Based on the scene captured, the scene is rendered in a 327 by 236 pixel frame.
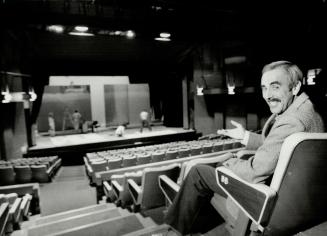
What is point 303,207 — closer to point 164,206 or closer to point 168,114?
point 164,206

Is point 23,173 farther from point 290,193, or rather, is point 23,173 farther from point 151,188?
point 290,193

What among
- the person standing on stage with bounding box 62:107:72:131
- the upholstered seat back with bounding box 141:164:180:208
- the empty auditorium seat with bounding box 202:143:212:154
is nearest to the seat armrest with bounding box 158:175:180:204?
the upholstered seat back with bounding box 141:164:180:208

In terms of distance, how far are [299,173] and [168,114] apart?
15.9m

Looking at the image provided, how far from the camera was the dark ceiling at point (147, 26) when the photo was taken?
8.00 m

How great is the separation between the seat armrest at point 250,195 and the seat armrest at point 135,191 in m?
1.78

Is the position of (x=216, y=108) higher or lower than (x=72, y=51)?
lower

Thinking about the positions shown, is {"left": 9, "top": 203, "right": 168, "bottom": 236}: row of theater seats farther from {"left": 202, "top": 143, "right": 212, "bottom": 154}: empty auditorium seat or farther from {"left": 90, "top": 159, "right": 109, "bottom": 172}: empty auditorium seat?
{"left": 202, "top": 143, "right": 212, "bottom": 154}: empty auditorium seat

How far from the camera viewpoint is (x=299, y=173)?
1418mm

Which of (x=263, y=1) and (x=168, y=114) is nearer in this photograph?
(x=263, y=1)

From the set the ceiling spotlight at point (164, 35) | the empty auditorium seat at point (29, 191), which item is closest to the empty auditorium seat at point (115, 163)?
the empty auditorium seat at point (29, 191)

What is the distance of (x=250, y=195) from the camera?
153 cm

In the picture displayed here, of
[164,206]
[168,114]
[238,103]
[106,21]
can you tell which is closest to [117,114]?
[168,114]

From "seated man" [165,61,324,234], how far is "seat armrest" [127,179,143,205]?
1.07 m

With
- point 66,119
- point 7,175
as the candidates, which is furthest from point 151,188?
point 66,119
